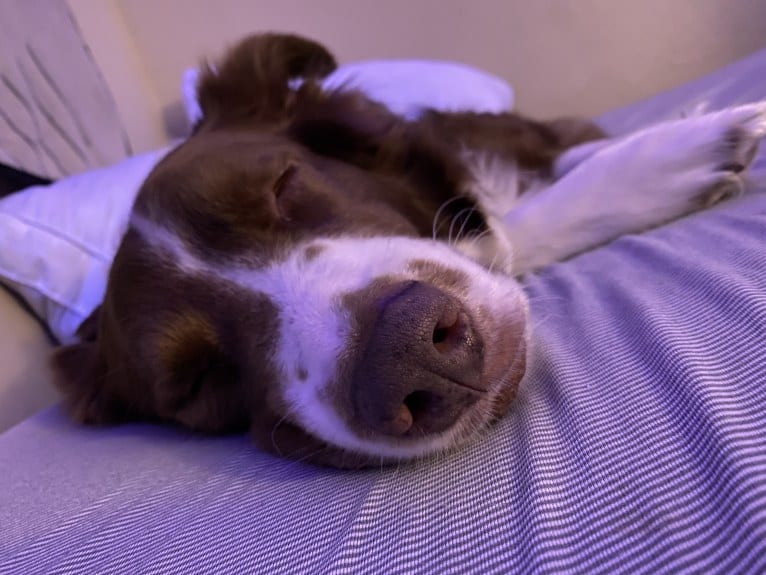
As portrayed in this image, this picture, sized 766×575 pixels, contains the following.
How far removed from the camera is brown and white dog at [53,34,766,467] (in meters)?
0.91

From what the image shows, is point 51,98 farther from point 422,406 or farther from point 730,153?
point 730,153

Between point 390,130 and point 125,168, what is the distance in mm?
1040

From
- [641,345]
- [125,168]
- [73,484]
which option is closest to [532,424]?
[641,345]

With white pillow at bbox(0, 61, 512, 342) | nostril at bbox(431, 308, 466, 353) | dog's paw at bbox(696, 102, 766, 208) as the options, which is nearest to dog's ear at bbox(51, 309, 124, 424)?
white pillow at bbox(0, 61, 512, 342)

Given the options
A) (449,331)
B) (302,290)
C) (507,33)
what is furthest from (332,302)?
(507,33)

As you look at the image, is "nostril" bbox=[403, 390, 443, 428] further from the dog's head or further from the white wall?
the white wall

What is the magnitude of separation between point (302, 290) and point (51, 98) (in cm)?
205

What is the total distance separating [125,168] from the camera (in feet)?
7.27

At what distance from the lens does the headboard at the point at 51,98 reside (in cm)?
226

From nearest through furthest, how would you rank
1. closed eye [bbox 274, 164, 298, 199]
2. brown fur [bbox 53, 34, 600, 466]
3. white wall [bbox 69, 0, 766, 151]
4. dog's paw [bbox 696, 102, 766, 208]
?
brown fur [bbox 53, 34, 600, 466] → closed eye [bbox 274, 164, 298, 199] → dog's paw [bbox 696, 102, 766, 208] → white wall [bbox 69, 0, 766, 151]

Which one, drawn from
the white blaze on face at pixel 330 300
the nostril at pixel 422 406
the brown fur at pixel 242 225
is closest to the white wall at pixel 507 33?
the brown fur at pixel 242 225

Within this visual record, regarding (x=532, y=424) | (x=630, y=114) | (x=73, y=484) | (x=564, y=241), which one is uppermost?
(x=532, y=424)

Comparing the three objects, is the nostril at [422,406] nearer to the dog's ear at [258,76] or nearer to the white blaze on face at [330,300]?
the white blaze on face at [330,300]

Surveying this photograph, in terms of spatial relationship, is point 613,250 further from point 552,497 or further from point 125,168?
point 125,168
